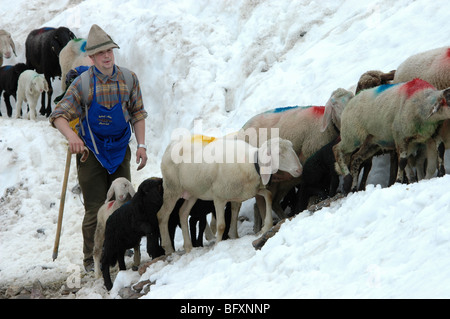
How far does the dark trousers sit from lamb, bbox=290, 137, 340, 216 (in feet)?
7.13

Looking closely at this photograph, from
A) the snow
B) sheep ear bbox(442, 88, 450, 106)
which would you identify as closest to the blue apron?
the snow

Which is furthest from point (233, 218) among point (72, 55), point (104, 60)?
point (72, 55)

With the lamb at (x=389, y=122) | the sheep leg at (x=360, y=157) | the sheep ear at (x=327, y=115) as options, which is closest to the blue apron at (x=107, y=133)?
the sheep ear at (x=327, y=115)

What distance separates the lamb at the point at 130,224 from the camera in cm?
718

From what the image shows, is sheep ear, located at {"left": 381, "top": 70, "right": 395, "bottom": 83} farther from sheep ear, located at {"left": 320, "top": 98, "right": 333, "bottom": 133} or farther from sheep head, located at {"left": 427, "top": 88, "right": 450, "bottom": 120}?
sheep head, located at {"left": 427, "top": 88, "right": 450, "bottom": 120}

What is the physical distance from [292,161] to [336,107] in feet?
2.62

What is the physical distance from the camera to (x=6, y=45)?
15375 millimetres

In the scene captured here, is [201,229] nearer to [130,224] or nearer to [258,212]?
[258,212]

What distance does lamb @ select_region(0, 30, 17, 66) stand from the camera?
50.1 ft

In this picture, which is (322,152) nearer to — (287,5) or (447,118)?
(447,118)

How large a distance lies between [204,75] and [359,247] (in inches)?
282
